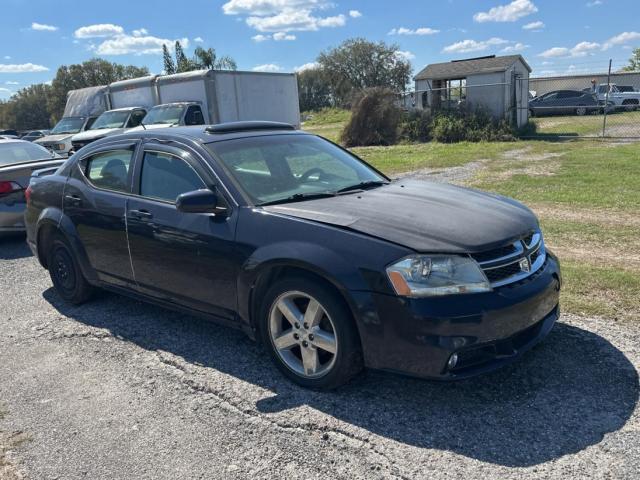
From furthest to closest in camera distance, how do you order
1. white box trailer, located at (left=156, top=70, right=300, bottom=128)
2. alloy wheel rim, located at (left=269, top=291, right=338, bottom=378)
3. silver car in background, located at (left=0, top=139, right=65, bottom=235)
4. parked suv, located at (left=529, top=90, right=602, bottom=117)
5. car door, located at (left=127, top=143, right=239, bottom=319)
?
parked suv, located at (left=529, top=90, right=602, bottom=117) → white box trailer, located at (left=156, top=70, right=300, bottom=128) → silver car in background, located at (left=0, top=139, right=65, bottom=235) → car door, located at (left=127, top=143, right=239, bottom=319) → alloy wheel rim, located at (left=269, top=291, right=338, bottom=378)

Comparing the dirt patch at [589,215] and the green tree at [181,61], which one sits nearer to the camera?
the dirt patch at [589,215]

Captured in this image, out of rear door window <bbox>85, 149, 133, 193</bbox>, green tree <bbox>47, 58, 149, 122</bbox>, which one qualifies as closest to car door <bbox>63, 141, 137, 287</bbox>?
rear door window <bbox>85, 149, 133, 193</bbox>

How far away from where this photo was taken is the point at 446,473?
2.64 metres

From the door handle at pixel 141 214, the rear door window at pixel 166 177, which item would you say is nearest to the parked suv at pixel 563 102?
the rear door window at pixel 166 177

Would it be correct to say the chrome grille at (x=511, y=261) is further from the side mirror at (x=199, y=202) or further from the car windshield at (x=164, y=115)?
the car windshield at (x=164, y=115)

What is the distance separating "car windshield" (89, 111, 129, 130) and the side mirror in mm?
15560

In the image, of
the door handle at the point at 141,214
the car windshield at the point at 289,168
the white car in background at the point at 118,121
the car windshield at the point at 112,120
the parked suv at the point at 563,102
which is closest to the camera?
the car windshield at the point at 289,168

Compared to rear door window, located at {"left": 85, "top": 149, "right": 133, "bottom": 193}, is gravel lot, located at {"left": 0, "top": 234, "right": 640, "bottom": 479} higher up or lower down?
lower down

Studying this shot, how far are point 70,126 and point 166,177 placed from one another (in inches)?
731

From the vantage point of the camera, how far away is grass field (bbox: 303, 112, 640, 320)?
474cm

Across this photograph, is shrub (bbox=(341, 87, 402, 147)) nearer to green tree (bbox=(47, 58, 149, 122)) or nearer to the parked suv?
the parked suv

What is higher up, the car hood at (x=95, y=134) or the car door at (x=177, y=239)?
the car hood at (x=95, y=134)

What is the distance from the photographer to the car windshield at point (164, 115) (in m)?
16.4

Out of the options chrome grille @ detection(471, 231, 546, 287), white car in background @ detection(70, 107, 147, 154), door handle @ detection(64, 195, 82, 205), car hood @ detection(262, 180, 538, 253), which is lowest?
chrome grille @ detection(471, 231, 546, 287)
